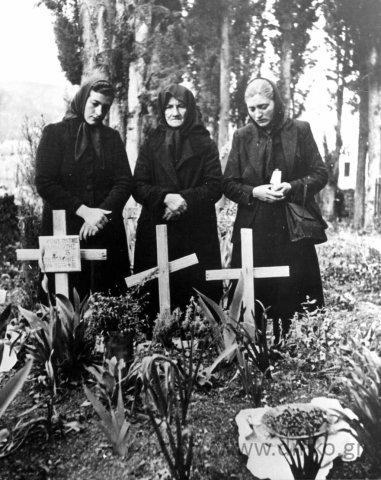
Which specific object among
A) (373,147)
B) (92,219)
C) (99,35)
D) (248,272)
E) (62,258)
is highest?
(99,35)

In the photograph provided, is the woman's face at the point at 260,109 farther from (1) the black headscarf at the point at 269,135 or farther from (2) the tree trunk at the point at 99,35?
(2) the tree trunk at the point at 99,35

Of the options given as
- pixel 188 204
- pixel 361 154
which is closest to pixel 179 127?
pixel 188 204

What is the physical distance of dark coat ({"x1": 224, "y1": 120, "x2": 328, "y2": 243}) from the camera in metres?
4.25

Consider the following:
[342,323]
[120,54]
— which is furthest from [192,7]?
[342,323]

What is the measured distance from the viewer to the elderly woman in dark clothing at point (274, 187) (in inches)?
167

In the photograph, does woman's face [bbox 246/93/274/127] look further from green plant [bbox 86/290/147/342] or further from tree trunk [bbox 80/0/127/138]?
green plant [bbox 86/290/147/342]

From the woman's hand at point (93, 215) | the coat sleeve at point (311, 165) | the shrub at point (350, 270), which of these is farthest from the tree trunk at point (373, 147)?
the woman's hand at point (93, 215)

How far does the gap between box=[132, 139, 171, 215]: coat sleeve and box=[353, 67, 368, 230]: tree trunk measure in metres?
3.49

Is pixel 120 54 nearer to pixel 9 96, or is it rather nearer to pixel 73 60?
pixel 73 60

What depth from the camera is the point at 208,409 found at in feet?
10.5

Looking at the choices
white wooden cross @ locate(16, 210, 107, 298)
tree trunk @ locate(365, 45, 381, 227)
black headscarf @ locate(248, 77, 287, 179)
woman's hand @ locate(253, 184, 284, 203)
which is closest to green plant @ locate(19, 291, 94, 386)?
white wooden cross @ locate(16, 210, 107, 298)

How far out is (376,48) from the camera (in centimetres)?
591

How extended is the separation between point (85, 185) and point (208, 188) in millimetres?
1030

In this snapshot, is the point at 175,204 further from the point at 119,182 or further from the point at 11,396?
the point at 11,396
